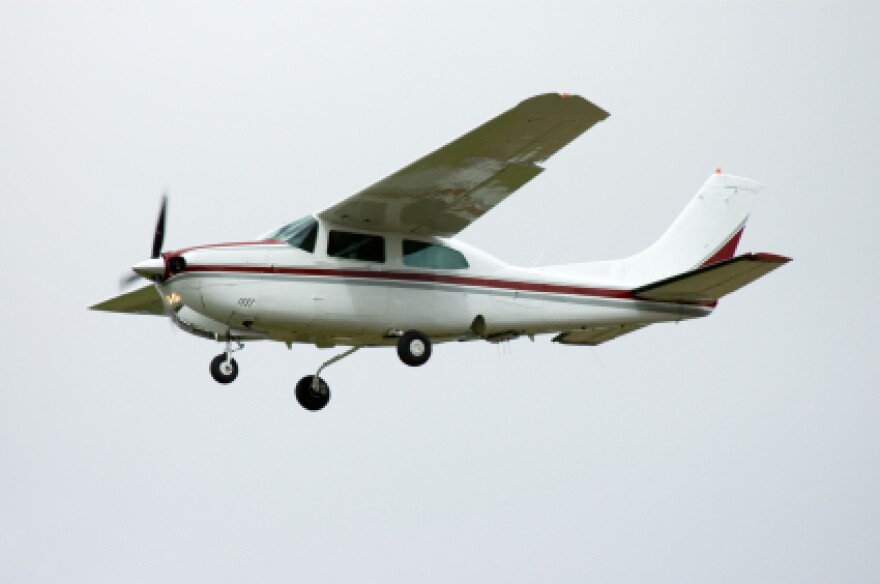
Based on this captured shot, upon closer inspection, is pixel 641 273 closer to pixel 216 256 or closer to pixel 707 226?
pixel 707 226

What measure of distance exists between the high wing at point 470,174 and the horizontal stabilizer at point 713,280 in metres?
2.97

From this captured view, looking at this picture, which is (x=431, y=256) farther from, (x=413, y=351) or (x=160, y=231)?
(x=160, y=231)

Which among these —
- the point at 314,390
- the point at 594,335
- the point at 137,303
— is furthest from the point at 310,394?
the point at 594,335

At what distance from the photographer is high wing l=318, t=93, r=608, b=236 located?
2170 cm

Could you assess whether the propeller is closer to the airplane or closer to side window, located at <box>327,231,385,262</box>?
the airplane

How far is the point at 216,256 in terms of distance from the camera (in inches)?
915

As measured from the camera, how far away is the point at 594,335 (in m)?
26.8

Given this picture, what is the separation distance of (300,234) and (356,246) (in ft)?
2.67

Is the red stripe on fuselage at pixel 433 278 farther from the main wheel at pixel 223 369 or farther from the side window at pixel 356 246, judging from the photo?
the main wheel at pixel 223 369

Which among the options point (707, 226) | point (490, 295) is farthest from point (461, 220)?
point (707, 226)

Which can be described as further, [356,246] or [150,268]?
[356,246]

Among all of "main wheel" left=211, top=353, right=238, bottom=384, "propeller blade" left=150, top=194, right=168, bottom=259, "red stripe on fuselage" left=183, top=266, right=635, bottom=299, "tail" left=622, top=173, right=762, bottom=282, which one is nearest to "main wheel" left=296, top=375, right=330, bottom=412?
"main wheel" left=211, top=353, right=238, bottom=384

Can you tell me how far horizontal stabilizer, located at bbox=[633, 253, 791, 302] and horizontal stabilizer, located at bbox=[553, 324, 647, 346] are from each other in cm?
68

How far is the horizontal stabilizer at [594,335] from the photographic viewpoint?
2602 centimetres
